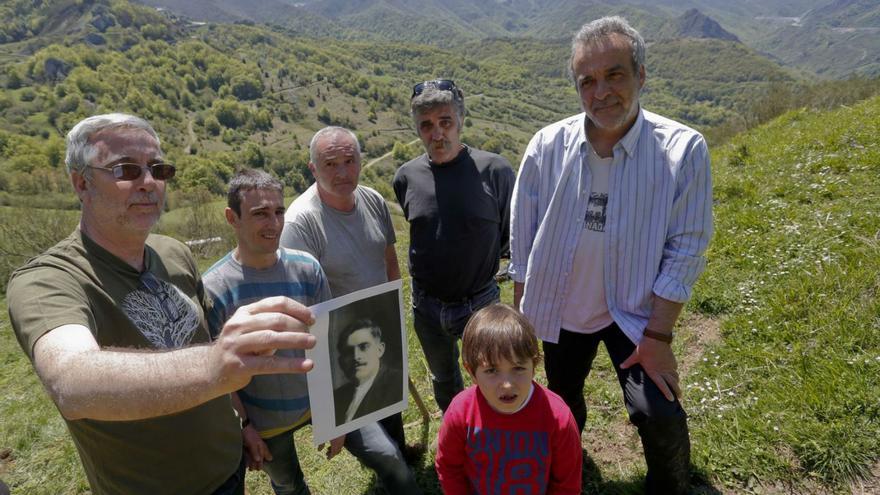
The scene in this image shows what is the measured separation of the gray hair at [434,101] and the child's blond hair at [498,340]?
78.9 inches

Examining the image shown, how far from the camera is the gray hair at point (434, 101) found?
3.75m

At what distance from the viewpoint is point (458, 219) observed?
3.78 m

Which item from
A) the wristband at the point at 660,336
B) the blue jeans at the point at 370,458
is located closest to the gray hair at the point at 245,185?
the blue jeans at the point at 370,458

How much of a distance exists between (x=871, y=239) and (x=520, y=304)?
13.9 ft

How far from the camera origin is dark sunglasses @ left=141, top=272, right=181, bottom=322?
2.20 m

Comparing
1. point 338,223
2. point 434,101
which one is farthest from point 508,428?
point 434,101

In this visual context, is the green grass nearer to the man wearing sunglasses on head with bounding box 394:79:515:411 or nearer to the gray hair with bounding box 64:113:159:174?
the man wearing sunglasses on head with bounding box 394:79:515:411

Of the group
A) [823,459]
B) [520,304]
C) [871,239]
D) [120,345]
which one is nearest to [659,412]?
[520,304]

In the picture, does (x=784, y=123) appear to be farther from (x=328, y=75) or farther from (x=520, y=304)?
(x=328, y=75)

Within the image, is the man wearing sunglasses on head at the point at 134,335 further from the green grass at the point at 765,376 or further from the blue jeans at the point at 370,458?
the green grass at the point at 765,376

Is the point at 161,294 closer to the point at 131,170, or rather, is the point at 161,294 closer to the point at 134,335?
the point at 134,335

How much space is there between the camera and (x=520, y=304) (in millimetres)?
3270

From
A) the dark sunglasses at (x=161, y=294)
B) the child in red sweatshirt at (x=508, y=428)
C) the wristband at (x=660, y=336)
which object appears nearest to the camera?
the dark sunglasses at (x=161, y=294)

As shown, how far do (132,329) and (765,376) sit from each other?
4448 millimetres
